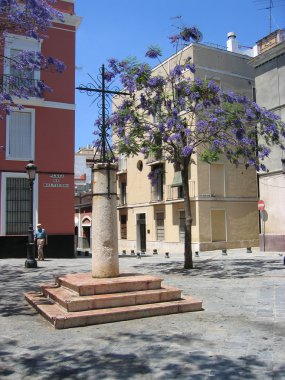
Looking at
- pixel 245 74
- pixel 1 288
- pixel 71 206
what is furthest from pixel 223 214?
pixel 1 288

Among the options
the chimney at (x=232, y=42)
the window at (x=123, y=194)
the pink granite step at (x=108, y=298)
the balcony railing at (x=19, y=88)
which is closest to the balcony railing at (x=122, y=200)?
the window at (x=123, y=194)

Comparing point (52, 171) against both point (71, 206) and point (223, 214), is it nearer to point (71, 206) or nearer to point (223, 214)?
point (71, 206)

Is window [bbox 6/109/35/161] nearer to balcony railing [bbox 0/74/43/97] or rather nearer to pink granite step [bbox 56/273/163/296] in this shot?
balcony railing [bbox 0/74/43/97]

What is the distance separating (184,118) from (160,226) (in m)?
18.4

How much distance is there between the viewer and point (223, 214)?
28328 millimetres

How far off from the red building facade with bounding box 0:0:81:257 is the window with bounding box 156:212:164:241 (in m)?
11.8

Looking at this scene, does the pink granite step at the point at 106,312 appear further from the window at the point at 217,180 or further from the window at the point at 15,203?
the window at the point at 217,180

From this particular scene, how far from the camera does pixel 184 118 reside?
45.1ft

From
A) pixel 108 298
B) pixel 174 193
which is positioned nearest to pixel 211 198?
pixel 174 193

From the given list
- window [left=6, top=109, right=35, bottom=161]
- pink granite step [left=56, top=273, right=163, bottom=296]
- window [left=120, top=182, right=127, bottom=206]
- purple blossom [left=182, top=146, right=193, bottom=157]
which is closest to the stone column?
pink granite step [left=56, top=273, right=163, bottom=296]

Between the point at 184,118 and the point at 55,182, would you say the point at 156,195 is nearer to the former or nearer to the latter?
the point at 55,182

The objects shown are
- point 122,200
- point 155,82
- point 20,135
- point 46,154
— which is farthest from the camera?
point 122,200

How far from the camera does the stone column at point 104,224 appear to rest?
8.21m

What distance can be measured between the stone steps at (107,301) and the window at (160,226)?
23.3m
